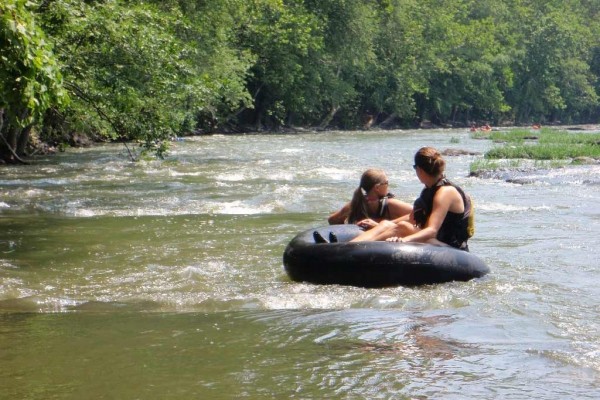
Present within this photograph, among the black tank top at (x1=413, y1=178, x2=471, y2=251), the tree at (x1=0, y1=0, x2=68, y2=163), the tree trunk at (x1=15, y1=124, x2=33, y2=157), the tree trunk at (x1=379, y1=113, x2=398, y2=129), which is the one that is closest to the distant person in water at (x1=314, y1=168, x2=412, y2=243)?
the black tank top at (x1=413, y1=178, x2=471, y2=251)

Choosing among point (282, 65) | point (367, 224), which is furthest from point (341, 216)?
point (282, 65)

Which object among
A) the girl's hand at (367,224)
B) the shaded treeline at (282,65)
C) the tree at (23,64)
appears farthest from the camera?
the shaded treeline at (282,65)

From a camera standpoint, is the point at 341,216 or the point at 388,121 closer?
the point at 341,216

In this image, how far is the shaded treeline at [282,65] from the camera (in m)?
13.3

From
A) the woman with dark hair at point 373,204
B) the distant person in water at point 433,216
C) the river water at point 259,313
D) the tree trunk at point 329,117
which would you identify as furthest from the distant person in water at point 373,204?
the tree trunk at point 329,117

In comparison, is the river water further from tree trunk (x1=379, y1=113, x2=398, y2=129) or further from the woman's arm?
tree trunk (x1=379, y1=113, x2=398, y2=129)

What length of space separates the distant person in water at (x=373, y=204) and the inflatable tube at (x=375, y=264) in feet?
2.51

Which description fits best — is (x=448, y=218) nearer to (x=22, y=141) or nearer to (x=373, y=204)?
(x=373, y=204)

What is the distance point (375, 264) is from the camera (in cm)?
830

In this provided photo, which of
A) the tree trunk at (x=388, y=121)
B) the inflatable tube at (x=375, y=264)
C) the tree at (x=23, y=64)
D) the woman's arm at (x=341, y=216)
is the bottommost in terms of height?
the tree trunk at (x=388, y=121)

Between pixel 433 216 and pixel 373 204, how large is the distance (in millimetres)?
969

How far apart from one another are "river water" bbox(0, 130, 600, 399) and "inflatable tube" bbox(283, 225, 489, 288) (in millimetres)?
114

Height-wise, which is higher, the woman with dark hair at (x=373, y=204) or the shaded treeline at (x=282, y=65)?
the shaded treeline at (x=282, y=65)

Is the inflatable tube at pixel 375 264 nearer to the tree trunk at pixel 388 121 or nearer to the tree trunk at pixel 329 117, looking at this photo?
the tree trunk at pixel 329 117
